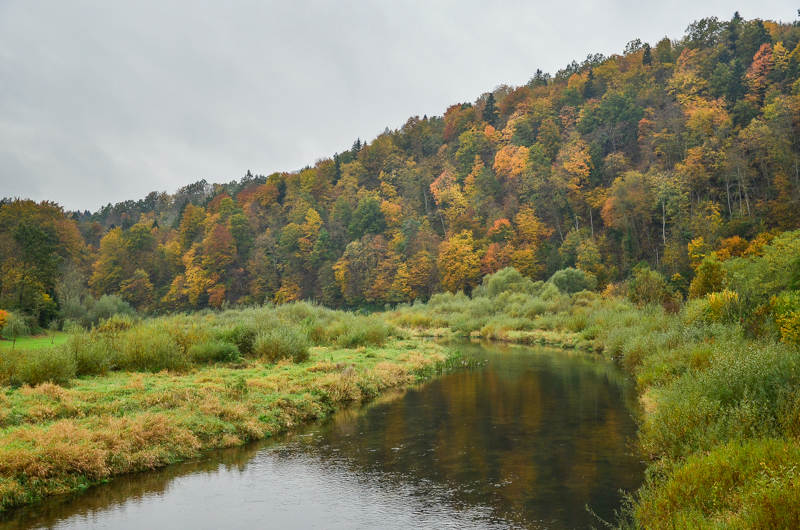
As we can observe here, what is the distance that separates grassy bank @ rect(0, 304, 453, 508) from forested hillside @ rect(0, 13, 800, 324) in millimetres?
22810

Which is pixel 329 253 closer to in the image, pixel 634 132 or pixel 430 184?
pixel 430 184

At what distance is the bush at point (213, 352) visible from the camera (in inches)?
822

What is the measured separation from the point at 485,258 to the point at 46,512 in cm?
6008

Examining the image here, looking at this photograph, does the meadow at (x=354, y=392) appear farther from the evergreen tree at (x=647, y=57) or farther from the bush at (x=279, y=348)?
the evergreen tree at (x=647, y=57)

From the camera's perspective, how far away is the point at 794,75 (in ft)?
185

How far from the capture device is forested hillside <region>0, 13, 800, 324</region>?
5072 cm

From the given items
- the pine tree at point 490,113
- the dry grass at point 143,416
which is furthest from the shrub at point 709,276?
the pine tree at point 490,113

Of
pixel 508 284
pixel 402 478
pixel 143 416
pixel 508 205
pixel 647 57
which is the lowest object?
pixel 402 478

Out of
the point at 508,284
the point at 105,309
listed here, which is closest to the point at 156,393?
the point at 105,309

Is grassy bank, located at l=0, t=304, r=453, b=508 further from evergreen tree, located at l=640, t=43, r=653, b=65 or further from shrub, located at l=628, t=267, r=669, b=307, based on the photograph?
evergreen tree, located at l=640, t=43, r=653, b=65

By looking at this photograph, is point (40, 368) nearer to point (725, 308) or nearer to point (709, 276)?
point (725, 308)

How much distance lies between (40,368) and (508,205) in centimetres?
6518

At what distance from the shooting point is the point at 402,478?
10.9 metres

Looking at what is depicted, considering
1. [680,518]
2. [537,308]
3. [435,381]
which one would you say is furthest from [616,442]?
[537,308]
